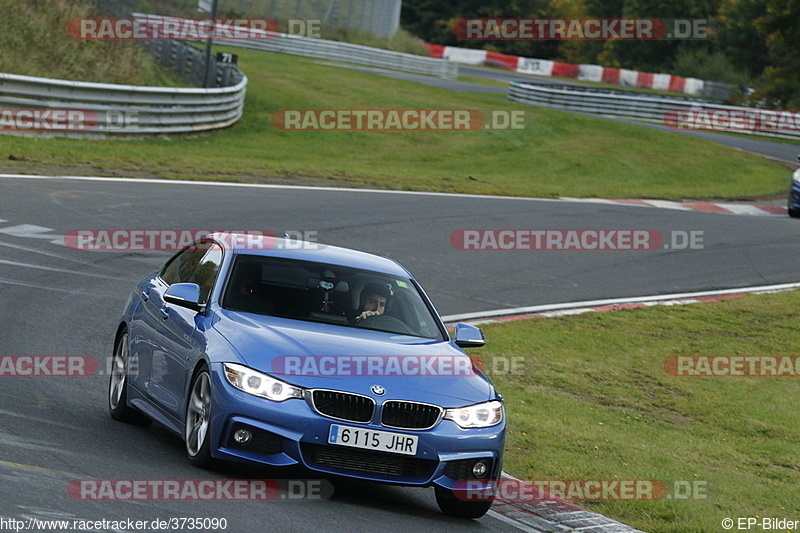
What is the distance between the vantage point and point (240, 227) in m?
18.2

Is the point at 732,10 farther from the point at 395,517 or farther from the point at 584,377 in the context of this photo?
the point at 395,517

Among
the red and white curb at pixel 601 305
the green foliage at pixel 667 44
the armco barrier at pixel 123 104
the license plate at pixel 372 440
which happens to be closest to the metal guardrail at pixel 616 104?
the green foliage at pixel 667 44

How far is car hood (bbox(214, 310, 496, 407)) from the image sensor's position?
7.26 m

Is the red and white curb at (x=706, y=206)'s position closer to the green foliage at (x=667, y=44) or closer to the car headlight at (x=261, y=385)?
the car headlight at (x=261, y=385)


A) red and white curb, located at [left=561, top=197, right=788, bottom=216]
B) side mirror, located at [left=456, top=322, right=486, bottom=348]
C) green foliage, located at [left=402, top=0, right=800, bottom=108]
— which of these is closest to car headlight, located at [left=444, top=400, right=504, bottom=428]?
side mirror, located at [left=456, top=322, right=486, bottom=348]

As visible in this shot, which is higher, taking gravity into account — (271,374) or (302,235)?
(271,374)

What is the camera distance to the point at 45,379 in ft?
32.1

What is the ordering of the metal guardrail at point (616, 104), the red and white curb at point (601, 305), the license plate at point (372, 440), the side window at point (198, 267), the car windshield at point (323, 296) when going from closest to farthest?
the license plate at point (372, 440) → the car windshield at point (323, 296) → the side window at point (198, 267) → the red and white curb at point (601, 305) → the metal guardrail at point (616, 104)

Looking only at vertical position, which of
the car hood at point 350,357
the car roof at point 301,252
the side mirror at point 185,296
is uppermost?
the car roof at point 301,252

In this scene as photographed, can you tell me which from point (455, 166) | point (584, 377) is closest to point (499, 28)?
point (455, 166)

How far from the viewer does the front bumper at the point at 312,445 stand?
7074 millimetres

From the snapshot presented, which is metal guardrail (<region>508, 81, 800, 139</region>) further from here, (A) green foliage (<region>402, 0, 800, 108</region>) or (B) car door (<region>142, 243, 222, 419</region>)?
(B) car door (<region>142, 243, 222, 419</region>)

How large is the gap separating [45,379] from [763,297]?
11.4 meters

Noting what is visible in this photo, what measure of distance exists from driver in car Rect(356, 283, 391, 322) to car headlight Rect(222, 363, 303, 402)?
50.8 inches
